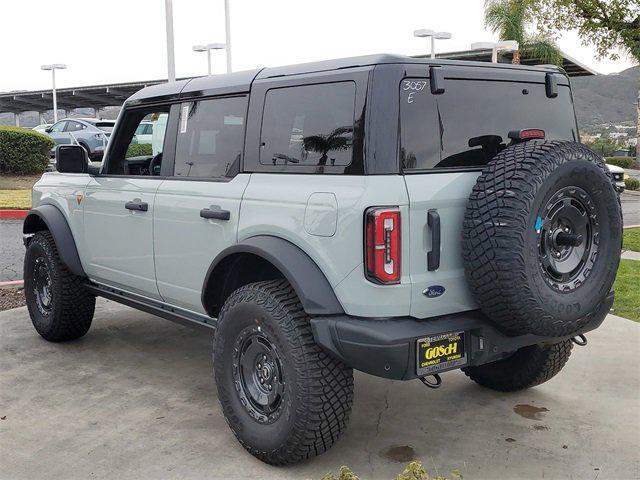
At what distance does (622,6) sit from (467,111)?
19983 mm

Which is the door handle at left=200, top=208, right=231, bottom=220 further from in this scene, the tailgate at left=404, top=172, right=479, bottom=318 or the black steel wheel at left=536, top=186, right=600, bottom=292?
the black steel wheel at left=536, top=186, right=600, bottom=292

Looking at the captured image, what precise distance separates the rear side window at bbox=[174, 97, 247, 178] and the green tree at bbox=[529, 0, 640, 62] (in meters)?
19.0

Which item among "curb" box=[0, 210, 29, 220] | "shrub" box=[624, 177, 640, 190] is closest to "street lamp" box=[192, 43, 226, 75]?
"curb" box=[0, 210, 29, 220]

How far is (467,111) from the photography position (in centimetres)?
361

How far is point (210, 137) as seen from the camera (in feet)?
14.2

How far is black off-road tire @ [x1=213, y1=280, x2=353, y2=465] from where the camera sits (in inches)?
134

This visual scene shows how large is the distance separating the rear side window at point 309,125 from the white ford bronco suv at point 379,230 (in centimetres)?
1

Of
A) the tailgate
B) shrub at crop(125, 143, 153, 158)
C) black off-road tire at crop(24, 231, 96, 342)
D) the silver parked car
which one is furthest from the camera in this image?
the silver parked car

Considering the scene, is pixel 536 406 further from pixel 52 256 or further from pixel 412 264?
pixel 52 256

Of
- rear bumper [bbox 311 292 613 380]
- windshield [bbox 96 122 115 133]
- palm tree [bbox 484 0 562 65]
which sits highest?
palm tree [bbox 484 0 562 65]

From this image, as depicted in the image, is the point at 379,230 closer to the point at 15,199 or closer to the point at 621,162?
the point at 15,199

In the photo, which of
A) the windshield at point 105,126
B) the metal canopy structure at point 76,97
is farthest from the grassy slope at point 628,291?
the metal canopy structure at point 76,97

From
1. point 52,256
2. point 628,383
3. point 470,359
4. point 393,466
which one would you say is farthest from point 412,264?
point 52,256

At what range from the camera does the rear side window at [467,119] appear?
11.1ft
